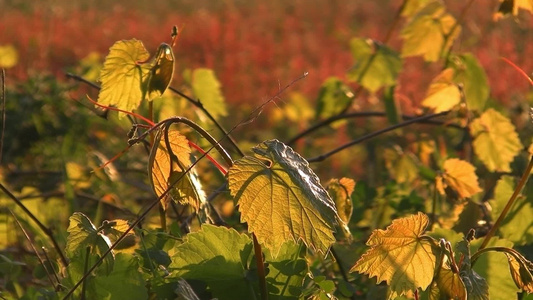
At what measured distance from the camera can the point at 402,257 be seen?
1.10 meters

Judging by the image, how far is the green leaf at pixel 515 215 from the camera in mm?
1544

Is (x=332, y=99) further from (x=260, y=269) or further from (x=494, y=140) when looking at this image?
(x=260, y=269)

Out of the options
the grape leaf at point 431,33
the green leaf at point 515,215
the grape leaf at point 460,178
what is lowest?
the green leaf at point 515,215

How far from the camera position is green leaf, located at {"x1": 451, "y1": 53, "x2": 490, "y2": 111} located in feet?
6.73

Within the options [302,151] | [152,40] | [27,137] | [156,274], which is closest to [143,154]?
[27,137]

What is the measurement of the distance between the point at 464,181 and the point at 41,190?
1487mm

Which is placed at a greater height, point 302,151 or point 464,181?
point 464,181

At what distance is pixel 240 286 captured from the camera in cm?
116

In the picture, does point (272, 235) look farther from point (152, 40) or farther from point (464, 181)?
point (152, 40)

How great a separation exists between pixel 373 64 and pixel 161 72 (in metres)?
1.16

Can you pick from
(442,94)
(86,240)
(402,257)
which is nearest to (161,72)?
(86,240)

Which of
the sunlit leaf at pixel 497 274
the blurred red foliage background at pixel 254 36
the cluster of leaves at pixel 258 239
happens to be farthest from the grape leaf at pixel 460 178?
the blurred red foliage background at pixel 254 36

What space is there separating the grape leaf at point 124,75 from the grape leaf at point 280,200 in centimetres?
33

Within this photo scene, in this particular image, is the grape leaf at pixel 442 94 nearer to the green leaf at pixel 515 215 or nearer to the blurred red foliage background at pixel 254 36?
the green leaf at pixel 515 215
